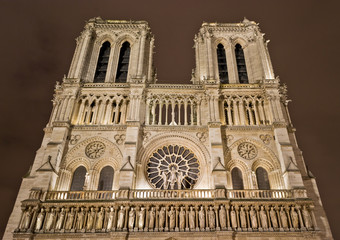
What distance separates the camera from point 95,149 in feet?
69.4

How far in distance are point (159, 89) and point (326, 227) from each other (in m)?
15.8

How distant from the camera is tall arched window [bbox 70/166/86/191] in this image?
20.1 m

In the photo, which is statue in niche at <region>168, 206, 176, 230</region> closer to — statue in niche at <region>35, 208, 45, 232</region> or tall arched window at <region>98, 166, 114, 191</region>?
tall arched window at <region>98, 166, 114, 191</region>

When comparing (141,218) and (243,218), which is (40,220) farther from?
(243,218)

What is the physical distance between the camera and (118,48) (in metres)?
28.2

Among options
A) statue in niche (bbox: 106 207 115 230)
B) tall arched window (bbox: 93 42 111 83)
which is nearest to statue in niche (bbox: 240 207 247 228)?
statue in niche (bbox: 106 207 115 230)

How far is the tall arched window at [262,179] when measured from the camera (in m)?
20.0

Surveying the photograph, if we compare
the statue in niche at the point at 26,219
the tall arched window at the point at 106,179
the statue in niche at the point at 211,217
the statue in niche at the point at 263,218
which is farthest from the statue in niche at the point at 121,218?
the statue in niche at the point at 263,218

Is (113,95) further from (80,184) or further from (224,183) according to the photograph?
(224,183)

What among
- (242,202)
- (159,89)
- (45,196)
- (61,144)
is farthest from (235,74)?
(45,196)

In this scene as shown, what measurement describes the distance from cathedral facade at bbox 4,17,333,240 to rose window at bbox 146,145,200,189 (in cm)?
8

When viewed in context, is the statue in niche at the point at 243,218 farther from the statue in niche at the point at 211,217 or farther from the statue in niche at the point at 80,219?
Result: the statue in niche at the point at 80,219

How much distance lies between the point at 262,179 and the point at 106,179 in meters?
11.4

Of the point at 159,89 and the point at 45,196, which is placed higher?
the point at 159,89
